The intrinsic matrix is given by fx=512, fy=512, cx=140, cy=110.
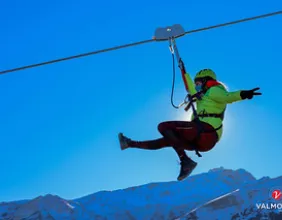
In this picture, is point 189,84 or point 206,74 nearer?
point 189,84

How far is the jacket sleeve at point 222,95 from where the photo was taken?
33.3ft

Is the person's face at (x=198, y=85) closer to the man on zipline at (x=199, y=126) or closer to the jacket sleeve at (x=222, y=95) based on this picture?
the man on zipline at (x=199, y=126)

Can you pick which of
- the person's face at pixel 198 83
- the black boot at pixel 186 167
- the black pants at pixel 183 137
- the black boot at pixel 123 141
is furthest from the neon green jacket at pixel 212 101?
the black boot at pixel 123 141

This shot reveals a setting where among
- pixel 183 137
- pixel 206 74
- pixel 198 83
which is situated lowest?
pixel 183 137

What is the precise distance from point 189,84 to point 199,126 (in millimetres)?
896

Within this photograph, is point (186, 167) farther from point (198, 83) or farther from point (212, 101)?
point (198, 83)

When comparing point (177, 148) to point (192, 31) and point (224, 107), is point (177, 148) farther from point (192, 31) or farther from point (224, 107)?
point (192, 31)

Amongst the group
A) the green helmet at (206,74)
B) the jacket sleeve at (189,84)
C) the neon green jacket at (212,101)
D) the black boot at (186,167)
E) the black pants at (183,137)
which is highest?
the green helmet at (206,74)

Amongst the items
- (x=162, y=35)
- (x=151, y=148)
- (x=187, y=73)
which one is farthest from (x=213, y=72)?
(x=151, y=148)

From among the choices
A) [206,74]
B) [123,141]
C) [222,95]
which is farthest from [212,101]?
[123,141]

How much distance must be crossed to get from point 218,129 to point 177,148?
94 centimetres

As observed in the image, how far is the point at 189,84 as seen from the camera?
10.5m

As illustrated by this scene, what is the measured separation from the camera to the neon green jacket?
1038cm

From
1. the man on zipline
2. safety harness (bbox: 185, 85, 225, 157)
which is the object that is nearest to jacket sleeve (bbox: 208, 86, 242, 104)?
→ the man on zipline
